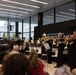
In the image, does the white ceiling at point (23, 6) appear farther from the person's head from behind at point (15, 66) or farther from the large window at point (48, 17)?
the person's head from behind at point (15, 66)

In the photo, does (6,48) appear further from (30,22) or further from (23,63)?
(30,22)

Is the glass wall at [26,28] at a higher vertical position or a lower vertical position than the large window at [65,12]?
lower

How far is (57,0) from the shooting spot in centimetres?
1058

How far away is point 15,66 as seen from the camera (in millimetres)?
1243

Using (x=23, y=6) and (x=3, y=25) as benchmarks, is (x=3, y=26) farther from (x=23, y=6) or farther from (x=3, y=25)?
(x=23, y=6)

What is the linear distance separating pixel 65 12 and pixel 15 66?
11.9 metres

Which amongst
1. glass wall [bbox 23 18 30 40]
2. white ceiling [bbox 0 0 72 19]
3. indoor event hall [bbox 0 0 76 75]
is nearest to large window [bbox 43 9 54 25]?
indoor event hall [bbox 0 0 76 75]

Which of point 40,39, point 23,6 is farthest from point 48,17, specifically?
point 40,39

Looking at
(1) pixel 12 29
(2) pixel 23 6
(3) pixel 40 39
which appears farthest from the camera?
(1) pixel 12 29

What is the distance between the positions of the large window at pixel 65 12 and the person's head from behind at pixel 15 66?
10.9 metres

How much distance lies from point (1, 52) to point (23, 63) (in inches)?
86.0

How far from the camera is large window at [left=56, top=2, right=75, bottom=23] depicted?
1188 centimetres

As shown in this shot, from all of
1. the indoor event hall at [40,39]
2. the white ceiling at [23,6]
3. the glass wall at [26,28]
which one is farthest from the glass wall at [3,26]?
the white ceiling at [23,6]

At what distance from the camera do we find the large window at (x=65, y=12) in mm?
11884
